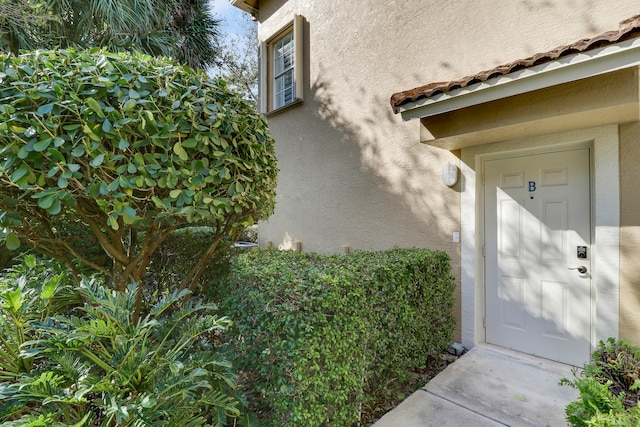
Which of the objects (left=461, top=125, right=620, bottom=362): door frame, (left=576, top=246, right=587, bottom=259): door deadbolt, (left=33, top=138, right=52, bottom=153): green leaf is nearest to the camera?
(left=33, top=138, right=52, bottom=153): green leaf

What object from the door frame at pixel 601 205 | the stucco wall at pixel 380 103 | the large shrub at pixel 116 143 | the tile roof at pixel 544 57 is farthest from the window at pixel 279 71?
the door frame at pixel 601 205

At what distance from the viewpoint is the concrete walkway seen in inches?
117

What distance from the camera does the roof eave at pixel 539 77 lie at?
8.64 feet

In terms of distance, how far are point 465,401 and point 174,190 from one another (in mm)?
3464

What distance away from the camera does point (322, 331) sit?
97.4 inches

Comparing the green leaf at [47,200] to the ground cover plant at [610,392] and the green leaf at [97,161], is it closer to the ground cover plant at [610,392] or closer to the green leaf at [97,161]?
the green leaf at [97,161]

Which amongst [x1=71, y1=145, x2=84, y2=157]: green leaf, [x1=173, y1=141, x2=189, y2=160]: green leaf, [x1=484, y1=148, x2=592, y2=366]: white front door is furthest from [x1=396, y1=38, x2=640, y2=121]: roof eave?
[x1=71, y1=145, x2=84, y2=157]: green leaf

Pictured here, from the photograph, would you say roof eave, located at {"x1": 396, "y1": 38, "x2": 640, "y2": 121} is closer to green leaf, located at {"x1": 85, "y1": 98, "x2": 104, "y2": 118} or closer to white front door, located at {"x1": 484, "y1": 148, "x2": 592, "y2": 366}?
white front door, located at {"x1": 484, "y1": 148, "x2": 592, "y2": 366}

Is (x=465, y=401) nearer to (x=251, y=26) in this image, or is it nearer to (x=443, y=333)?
(x=443, y=333)

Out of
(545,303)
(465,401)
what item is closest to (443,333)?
(465,401)

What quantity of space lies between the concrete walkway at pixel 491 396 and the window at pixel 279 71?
20.9ft

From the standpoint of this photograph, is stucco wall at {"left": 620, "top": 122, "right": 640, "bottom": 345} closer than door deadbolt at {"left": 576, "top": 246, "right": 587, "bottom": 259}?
Yes

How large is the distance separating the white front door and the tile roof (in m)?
1.49

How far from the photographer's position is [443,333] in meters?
4.12
